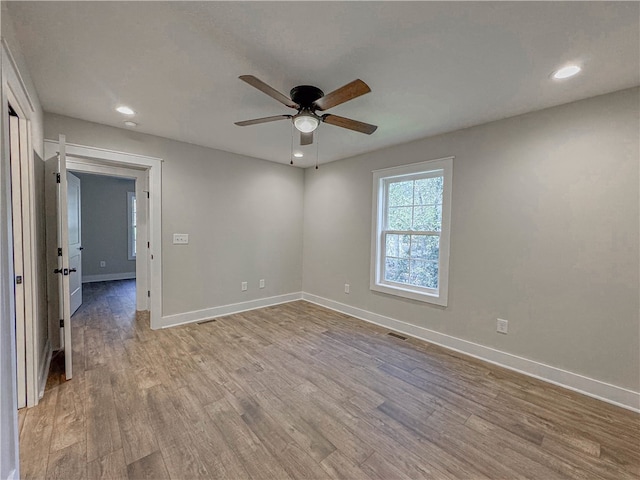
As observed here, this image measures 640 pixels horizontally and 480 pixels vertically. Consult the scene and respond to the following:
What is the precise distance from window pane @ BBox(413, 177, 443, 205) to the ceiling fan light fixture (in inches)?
72.9

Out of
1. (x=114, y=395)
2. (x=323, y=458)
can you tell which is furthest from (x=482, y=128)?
(x=114, y=395)

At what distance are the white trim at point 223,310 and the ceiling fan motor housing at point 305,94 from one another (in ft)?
10.2

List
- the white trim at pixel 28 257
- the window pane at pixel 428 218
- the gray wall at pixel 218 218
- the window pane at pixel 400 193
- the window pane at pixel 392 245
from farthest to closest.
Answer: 1. the window pane at pixel 392 245
2. the window pane at pixel 400 193
3. the gray wall at pixel 218 218
4. the window pane at pixel 428 218
5. the white trim at pixel 28 257

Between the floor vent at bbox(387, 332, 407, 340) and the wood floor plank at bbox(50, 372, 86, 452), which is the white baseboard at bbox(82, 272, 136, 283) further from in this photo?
the floor vent at bbox(387, 332, 407, 340)

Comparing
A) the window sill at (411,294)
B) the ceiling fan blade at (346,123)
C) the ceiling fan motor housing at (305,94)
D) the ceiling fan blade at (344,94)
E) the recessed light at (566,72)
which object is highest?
the recessed light at (566,72)

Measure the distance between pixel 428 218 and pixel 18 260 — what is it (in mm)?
3822

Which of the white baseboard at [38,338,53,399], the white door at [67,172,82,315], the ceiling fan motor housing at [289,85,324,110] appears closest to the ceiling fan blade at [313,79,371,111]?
the ceiling fan motor housing at [289,85,324,110]

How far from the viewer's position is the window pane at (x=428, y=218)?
128 inches

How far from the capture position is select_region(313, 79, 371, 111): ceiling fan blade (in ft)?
5.32

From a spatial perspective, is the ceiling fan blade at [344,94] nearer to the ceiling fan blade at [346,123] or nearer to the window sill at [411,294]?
the ceiling fan blade at [346,123]

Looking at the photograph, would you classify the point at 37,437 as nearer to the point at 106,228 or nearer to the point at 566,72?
the point at 566,72

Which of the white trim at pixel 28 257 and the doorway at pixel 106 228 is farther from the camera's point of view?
the doorway at pixel 106 228

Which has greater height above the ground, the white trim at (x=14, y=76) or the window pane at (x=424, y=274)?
the white trim at (x=14, y=76)

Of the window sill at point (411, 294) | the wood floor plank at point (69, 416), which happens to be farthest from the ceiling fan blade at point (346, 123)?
the wood floor plank at point (69, 416)
